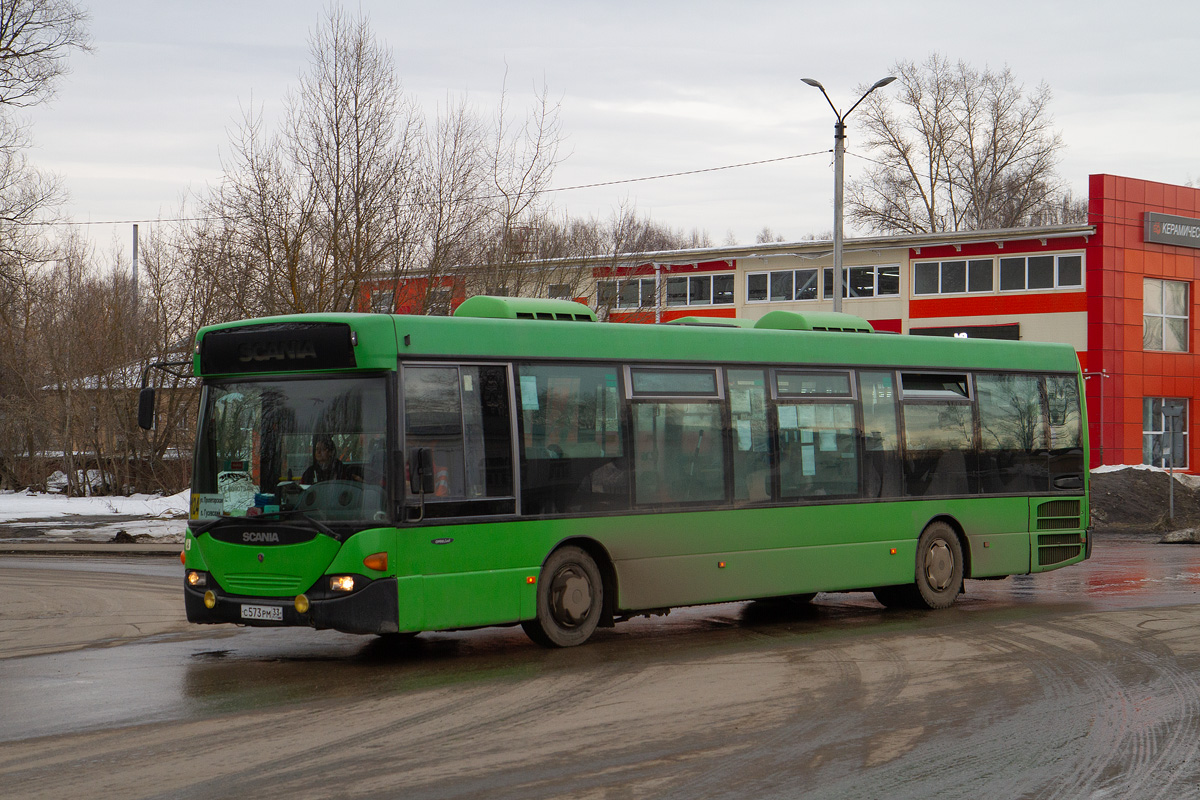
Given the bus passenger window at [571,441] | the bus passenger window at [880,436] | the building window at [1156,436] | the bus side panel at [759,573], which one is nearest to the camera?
the bus passenger window at [571,441]

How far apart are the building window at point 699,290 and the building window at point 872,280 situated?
5.06m

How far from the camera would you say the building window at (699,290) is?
58.4 metres

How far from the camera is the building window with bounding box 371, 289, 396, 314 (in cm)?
2648

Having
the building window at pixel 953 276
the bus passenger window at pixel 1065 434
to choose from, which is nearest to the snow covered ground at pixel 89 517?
the bus passenger window at pixel 1065 434

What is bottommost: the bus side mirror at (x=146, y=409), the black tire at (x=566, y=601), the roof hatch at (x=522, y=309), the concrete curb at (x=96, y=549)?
the concrete curb at (x=96, y=549)

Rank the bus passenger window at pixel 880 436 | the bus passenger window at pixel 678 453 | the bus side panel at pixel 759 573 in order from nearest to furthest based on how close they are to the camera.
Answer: the bus side panel at pixel 759 573 < the bus passenger window at pixel 678 453 < the bus passenger window at pixel 880 436

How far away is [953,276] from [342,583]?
45241 millimetres

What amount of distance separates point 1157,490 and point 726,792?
3037cm

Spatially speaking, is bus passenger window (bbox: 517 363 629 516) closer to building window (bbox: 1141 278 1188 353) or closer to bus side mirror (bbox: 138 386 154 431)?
bus side mirror (bbox: 138 386 154 431)

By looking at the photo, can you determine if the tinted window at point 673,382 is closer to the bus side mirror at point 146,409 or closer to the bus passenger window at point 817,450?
the bus passenger window at point 817,450

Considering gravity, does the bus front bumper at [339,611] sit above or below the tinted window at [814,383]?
below

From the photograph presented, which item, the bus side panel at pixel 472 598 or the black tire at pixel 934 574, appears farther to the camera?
the black tire at pixel 934 574

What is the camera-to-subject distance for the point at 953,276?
5203 cm

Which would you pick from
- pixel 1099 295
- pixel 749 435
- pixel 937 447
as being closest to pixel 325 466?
pixel 749 435
